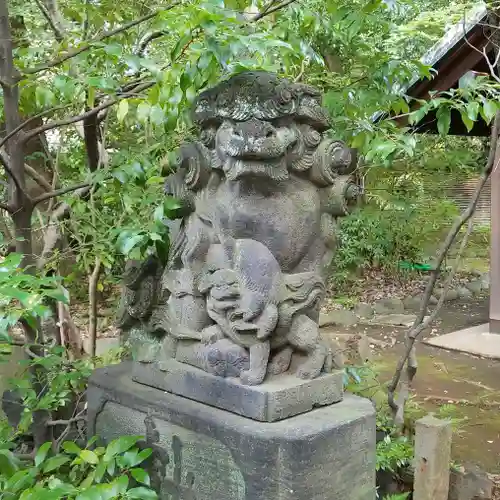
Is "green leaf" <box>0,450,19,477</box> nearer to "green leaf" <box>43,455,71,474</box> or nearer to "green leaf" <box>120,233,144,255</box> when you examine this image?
"green leaf" <box>43,455,71,474</box>

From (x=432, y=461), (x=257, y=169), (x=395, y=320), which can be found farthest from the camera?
(x=395, y=320)

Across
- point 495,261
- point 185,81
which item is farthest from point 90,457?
point 495,261

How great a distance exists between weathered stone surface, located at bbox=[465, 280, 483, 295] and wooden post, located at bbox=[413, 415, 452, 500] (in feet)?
24.3

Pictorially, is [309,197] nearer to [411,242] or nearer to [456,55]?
[456,55]

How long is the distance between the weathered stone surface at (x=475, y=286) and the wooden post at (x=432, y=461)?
740 cm

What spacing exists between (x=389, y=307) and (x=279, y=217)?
22.9ft

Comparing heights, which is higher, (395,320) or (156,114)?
(156,114)

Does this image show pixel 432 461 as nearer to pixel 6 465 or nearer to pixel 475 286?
pixel 6 465

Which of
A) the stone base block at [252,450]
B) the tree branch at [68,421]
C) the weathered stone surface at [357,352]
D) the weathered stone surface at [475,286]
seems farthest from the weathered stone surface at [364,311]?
the stone base block at [252,450]

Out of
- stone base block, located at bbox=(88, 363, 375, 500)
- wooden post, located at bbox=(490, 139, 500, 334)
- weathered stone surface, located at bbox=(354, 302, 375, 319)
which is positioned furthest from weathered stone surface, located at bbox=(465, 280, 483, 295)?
stone base block, located at bbox=(88, 363, 375, 500)

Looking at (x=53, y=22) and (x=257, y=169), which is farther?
(x=53, y=22)

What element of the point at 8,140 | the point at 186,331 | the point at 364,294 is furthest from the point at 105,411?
the point at 364,294

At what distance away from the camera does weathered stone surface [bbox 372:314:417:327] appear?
26.3 feet

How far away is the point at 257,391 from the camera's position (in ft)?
6.91
